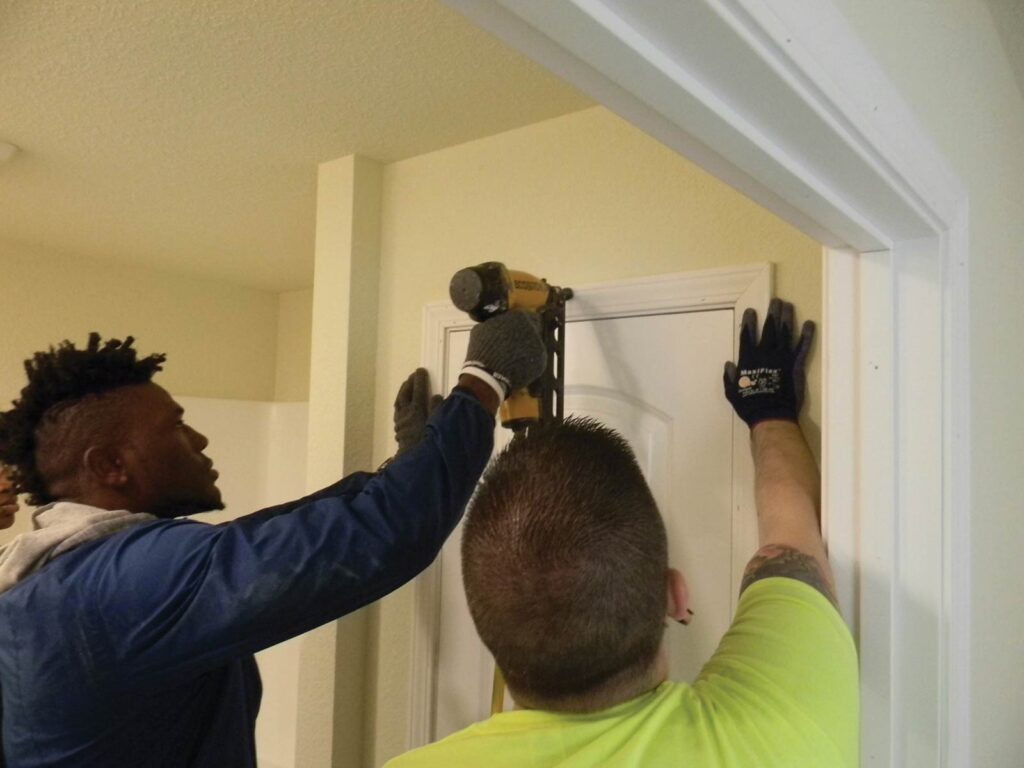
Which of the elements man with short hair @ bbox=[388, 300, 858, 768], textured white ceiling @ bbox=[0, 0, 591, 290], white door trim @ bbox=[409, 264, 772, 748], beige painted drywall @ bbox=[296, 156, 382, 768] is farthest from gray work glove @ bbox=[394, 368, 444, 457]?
man with short hair @ bbox=[388, 300, 858, 768]

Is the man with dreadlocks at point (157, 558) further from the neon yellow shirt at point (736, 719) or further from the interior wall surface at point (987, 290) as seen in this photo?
the interior wall surface at point (987, 290)

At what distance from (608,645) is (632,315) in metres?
A: 0.93

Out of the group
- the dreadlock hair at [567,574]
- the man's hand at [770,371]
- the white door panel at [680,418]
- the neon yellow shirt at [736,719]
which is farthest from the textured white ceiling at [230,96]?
the neon yellow shirt at [736,719]

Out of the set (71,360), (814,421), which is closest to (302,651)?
(71,360)

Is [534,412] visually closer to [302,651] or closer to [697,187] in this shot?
[697,187]

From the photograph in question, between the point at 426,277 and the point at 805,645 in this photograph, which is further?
the point at 426,277

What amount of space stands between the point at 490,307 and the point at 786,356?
52 centimetres

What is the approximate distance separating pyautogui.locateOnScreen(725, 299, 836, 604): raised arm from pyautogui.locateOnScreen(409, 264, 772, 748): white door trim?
3.1 inches

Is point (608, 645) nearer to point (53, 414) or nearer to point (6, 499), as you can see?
point (53, 414)

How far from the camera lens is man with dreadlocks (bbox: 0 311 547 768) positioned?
956 millimetres

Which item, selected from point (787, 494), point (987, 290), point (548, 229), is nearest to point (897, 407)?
point (787, 494)

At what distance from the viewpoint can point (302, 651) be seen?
1.95 m

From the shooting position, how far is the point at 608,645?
70cm

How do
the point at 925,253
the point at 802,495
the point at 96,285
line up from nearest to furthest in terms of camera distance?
the point at 925,253 < the point at 802,495 < the point at 96,285
